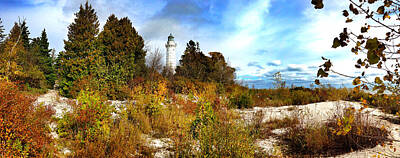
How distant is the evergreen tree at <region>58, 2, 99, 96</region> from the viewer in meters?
9.78

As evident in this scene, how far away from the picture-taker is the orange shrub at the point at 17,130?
8.39 feet

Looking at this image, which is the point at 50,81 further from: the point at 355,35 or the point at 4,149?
the point at 355,35

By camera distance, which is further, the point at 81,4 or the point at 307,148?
the point at 81,4

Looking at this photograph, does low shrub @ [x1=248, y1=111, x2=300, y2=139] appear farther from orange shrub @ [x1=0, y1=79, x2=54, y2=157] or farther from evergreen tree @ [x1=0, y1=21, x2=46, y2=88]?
evergreen tree @ [x1=0, y1=21, x2=46, y2=88]

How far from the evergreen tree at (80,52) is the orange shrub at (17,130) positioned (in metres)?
6.49

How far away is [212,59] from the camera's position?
2030 centimetres

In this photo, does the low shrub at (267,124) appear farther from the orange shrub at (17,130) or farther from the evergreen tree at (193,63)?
the evergreen tree at (193,63)

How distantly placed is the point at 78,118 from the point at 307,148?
405 centimetres

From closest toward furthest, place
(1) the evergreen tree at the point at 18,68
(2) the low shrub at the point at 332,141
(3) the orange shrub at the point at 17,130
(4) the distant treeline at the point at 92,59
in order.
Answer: (3) the orange shrub at the point at 17,130, (2) the low shrub at the point at 332,141, (4) the distant treeline at the point at 92,59, (1) the evergreen tree at the point at 18,68

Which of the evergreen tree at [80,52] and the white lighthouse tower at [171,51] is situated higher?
the white lighthouse tower at [171,51]

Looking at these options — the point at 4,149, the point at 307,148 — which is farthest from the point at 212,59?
the point at 4,149

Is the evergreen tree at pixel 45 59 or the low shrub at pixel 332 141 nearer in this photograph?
the low shrub at pixel 332 141

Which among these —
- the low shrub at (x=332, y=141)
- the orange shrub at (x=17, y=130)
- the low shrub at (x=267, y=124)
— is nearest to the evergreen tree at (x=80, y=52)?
the orange shrub at (x=17, y=130)

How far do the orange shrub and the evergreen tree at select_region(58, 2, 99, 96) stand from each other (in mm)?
6493
